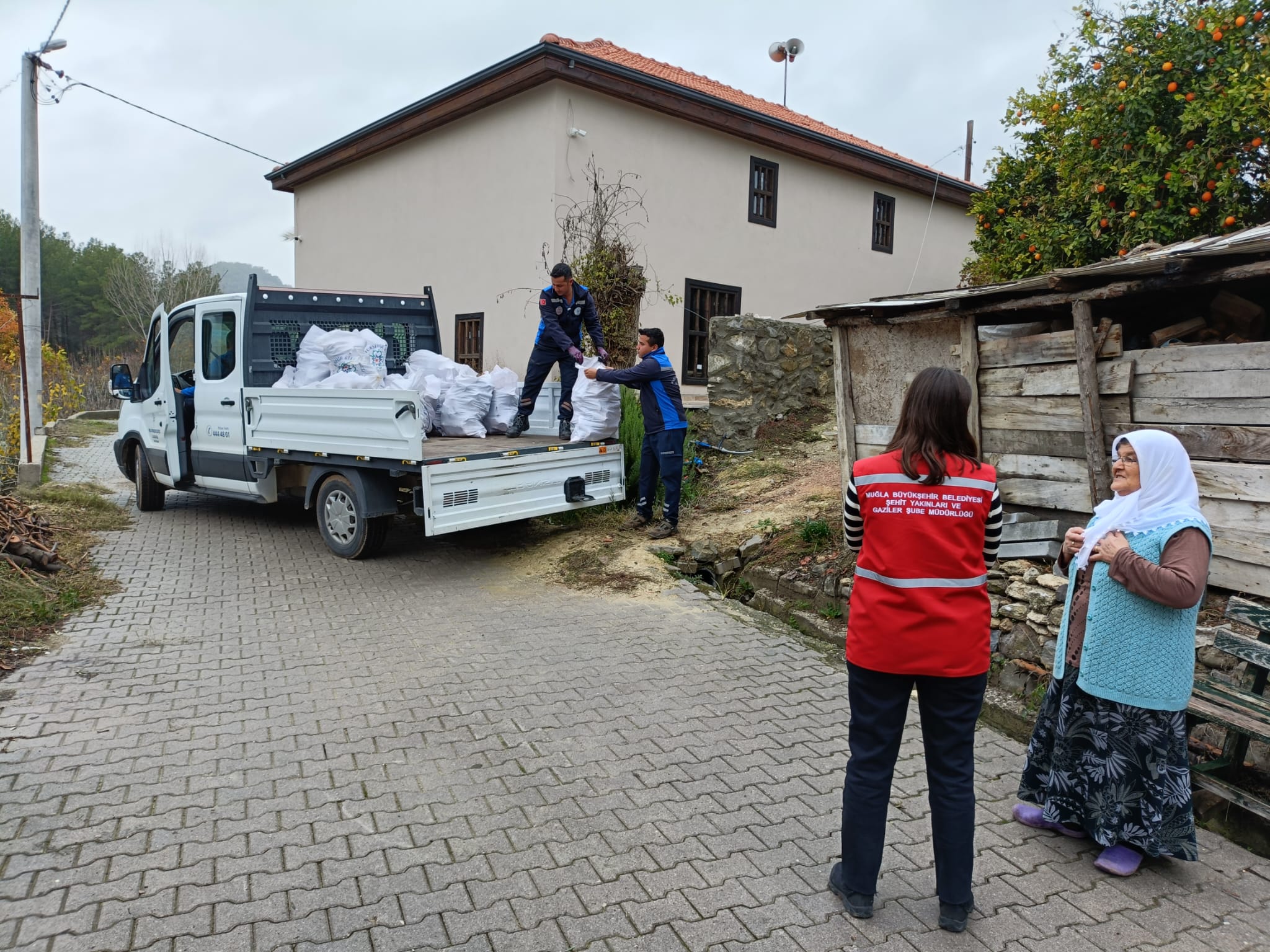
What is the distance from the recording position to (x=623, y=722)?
430cm

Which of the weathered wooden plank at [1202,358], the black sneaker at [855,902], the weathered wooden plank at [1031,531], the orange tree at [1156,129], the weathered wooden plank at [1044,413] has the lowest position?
the black sneaker at [855,902]

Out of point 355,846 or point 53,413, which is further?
point 53,413

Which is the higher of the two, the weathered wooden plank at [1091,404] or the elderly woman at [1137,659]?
the weathered wooden plank at [1091,404]

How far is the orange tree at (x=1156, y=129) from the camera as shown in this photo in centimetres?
754

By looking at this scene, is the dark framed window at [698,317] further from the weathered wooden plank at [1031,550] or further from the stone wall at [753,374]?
the weathered wooden plank at [1031,550]

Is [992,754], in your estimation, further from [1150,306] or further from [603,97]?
[603,97]

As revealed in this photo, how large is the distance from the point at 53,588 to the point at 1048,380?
22.6 feet

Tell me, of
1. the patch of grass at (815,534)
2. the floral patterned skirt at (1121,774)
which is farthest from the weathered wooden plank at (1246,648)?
the patch of grass at (815,534)

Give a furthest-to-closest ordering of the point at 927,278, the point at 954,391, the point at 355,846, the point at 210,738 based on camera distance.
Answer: the point at 927,278, the point at 210,738, the point at 355,846, the point at 954,391

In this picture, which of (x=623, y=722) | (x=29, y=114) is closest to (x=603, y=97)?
(x=29, y=114)

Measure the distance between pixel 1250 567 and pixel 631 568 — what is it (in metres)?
4.11

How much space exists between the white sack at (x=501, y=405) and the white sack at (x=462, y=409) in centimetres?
22

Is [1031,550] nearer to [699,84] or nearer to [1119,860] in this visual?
[1119,860]

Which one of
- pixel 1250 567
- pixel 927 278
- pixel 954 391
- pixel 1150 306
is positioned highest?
pixel 927 278
